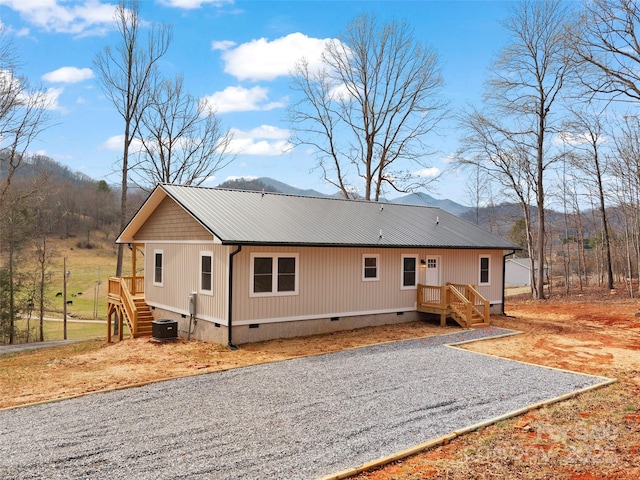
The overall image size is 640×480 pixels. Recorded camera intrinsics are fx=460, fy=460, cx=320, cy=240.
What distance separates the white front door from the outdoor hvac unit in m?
8.40

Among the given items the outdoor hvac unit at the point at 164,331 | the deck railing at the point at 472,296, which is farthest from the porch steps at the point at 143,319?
the deck railing at the point at 472,296

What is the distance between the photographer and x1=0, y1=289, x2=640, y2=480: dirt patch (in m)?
5.30

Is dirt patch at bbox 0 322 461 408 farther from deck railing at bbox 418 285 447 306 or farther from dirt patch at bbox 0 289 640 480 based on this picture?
deck railing at bbox 418 285 447 306

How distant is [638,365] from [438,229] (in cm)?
844

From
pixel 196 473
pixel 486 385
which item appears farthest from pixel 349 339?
pixel 196 473

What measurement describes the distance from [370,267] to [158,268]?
7.32 metres

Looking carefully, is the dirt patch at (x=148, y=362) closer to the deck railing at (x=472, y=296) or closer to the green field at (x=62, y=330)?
the deck railing at (x=472, y=296)

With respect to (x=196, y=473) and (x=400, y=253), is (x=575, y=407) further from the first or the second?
(x=400, y=253)

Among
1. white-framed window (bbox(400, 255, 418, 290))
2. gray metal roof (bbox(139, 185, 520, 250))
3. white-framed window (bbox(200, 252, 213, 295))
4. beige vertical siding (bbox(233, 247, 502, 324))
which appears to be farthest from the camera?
white-framed window (bbox(400, 255, 418, 290))

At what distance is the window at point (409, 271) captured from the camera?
1531 centimetres

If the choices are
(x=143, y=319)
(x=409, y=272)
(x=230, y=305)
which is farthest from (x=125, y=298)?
(x=409, y=272)

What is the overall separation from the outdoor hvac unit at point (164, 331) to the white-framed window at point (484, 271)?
36.2ft

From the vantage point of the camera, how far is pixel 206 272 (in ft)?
42.5

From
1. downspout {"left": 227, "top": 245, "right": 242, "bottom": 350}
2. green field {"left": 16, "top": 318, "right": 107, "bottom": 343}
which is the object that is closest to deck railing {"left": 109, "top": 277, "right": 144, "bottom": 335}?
downspout {"left": 227, "top": 245, "right": 242, "bottom": 350}
